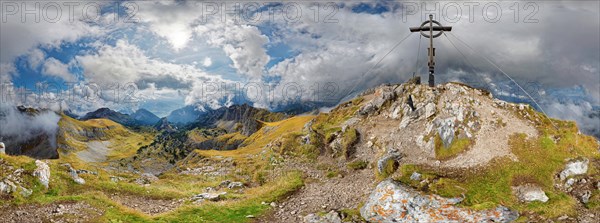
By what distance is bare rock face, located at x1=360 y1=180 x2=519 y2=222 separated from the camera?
24203mm

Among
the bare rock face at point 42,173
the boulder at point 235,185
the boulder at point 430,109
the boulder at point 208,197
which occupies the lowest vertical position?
the boulder at point 235,185

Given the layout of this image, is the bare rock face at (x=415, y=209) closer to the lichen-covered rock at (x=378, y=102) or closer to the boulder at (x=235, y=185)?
the lichen-covered rock at (x=378, y=102)

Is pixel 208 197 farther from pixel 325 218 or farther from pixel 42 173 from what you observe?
pixel 42 173

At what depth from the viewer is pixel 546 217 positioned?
929 inches

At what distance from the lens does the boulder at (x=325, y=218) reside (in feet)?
87.7

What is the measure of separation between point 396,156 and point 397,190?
8460 mm

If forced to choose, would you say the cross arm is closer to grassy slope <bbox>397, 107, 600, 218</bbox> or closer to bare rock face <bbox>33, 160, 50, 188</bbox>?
grassy slope <bbox>397, 107, 600, 218</bbox>

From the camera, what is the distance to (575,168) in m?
27.4

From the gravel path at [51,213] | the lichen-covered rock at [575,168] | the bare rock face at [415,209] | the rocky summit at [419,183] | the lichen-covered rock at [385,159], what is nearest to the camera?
the bare rock face at [415,209]

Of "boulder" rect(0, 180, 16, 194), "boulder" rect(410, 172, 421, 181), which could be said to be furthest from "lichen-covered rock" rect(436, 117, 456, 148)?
"boulder" rect(0, 180, 16, 194)

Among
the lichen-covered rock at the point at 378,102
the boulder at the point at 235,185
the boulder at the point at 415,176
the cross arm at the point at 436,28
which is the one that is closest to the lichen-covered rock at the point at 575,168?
the boulder at the point at 415,176

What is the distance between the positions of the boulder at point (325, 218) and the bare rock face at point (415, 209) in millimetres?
1935

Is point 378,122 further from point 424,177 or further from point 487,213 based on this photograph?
point 487,213

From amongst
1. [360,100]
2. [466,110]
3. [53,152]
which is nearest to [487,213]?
[466,110]
